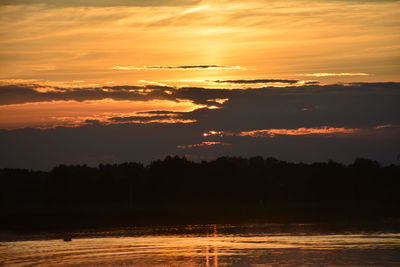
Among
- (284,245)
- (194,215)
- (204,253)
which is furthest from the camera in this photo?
(194,215)

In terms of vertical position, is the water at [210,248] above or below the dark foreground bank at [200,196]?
below

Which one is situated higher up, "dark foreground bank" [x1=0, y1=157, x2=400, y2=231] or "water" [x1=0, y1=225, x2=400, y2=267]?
"dark foreground bank" [x1=0, y1=157, x2=400, y2=231]

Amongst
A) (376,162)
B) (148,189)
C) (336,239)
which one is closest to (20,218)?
(148,189)

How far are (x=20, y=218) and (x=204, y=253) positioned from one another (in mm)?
51079

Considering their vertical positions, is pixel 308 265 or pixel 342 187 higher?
pixel 342 187

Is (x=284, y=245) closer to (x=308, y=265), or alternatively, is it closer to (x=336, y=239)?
(x=336, y=239)

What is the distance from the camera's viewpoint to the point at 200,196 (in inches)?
5241

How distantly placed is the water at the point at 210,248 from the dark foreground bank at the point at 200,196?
23.9m

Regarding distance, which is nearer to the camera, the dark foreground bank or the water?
the water

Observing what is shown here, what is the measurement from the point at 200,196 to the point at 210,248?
74.7 m

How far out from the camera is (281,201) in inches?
5428

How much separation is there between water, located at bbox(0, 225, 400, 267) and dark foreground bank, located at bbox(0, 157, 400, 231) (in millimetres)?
23861

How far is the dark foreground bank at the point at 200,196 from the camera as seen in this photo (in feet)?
341

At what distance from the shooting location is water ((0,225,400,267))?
164 feet
